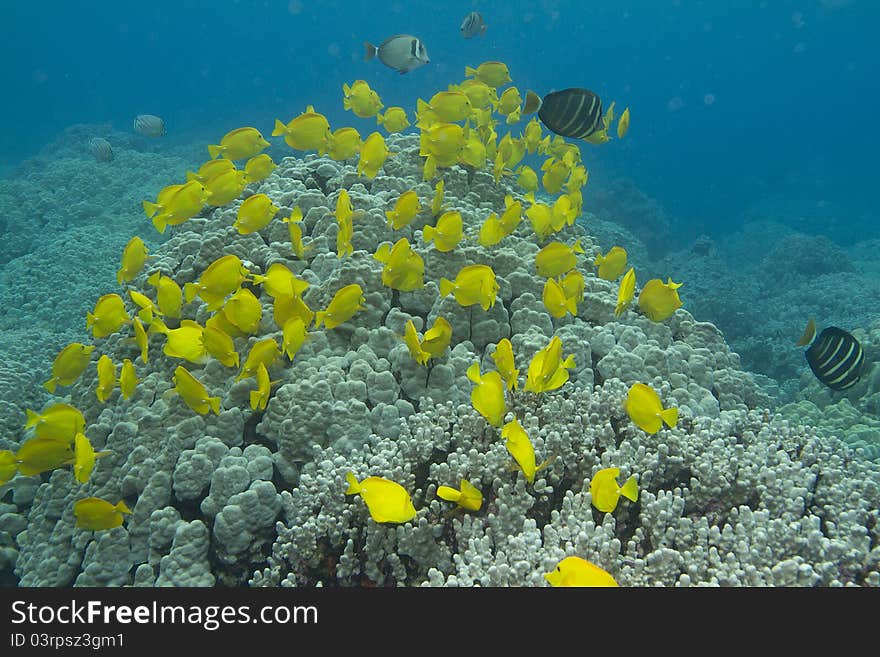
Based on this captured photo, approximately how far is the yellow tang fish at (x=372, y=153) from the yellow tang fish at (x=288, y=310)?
6.07ft

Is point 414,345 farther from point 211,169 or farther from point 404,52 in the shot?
point 404,52

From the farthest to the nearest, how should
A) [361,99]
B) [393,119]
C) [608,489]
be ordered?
[393,119], [361,99], [608,489]

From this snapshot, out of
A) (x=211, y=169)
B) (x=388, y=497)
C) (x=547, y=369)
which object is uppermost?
(x=211, y=169)

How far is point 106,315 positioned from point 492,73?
17.1ft

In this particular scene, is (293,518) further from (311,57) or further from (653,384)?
(311,57)

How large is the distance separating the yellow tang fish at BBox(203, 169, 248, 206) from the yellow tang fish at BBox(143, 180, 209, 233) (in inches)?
5.0

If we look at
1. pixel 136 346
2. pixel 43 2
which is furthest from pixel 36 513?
pixel 43 2

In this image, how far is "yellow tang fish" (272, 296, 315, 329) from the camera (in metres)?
3.54

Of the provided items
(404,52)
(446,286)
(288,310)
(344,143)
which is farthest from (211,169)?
(404,52)

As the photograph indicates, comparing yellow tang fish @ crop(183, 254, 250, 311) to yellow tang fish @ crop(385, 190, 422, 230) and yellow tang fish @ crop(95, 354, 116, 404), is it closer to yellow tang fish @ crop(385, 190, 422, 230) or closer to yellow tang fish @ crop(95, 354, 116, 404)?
yellow tang fish @ crop(95, 354, 116, 404)

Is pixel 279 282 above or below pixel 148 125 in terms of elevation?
below

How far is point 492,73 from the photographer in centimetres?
671

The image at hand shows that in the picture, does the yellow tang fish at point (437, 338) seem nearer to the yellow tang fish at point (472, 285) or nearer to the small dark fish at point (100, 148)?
the yellow tang fish at point (472, 285)

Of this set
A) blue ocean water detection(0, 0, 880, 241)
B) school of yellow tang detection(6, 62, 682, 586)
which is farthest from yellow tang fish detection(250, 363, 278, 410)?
blue ocean water detection(0, 0, 880, 241)
